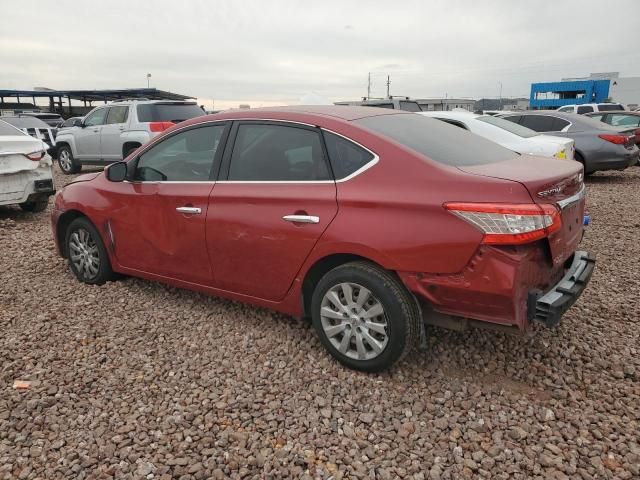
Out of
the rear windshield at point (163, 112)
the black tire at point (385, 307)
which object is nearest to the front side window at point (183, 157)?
the black tire at point (385, 307)

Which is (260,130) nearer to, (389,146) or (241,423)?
(389,146)

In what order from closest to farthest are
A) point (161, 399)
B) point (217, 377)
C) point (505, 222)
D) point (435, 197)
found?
point (505, 222)
point (435, 197)
point (161, 399)
point (217, 377)

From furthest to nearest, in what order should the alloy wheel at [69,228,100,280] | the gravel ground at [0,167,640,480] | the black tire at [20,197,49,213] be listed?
the black tire at [20,197,49,213] < the alloy wheel at [69,228,100,280] < the gravel ground at [0,167,640,480]

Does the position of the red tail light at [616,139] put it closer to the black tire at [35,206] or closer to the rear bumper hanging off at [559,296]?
the rear bumper hanging off at [559,296]

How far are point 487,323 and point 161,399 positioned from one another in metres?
1.89

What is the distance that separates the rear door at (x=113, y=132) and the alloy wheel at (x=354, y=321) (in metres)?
10.0

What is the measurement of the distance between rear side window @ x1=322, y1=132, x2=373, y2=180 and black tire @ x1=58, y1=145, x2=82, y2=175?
39.9 feet

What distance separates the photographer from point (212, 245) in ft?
12.0

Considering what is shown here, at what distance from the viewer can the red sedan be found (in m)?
2.65

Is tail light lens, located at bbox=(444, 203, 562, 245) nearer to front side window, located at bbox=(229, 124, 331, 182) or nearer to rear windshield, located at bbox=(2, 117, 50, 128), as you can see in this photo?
front side window, located at bbox=(229, 124, 331, 182)

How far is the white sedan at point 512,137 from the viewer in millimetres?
7695

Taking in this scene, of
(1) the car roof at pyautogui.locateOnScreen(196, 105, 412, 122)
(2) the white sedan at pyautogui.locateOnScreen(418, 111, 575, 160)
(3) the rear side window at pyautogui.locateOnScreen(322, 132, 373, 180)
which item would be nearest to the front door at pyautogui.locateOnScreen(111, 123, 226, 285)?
(1) the car roof at pyautogui.locateOnScreen(196, 105, 412, 122)

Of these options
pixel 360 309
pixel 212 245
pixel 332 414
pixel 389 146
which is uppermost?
pixel 389 146

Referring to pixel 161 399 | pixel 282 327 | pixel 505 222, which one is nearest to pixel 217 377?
pixel 161 399
